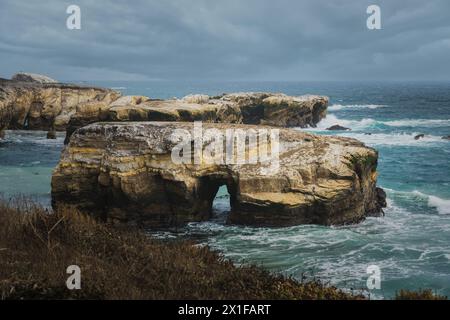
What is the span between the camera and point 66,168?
779 inches

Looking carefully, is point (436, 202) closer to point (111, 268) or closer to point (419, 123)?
point (111, 268)

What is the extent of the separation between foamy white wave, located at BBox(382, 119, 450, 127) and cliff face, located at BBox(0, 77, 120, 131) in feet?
125

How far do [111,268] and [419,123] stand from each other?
67073 millimetres

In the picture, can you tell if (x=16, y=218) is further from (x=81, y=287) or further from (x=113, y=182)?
(x=113, y=182)

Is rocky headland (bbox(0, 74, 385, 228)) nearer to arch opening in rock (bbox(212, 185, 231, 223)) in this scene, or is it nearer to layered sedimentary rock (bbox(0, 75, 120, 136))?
arch opening in rock (bbox(212, 185, 231, 223))

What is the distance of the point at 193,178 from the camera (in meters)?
19.1

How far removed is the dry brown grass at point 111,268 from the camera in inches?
354

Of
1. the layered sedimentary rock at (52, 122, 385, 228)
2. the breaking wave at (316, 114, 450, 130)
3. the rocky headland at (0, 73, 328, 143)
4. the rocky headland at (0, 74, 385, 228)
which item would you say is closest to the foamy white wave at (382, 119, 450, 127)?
the breaking wave at (316, 114, 450, 130)

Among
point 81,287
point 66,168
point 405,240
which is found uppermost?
point 66,168

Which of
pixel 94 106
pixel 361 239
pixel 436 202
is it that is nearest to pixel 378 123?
pixel 94 106

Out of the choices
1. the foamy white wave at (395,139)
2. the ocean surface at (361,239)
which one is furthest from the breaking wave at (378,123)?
the ocean surface at (361,239)
